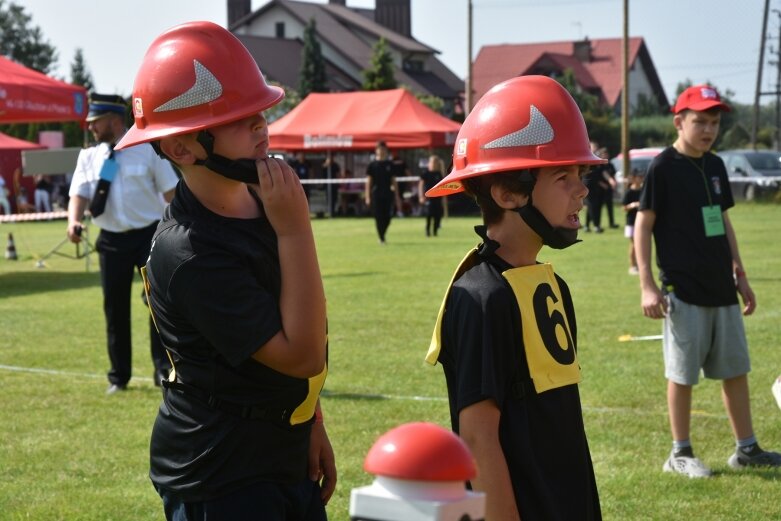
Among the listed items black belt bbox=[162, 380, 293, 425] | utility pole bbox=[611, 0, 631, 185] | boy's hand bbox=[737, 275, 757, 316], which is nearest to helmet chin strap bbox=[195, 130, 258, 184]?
black belt bbox=[162, 380, 293, 425]

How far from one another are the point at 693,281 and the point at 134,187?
13.5ft

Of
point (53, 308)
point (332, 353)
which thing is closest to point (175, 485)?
point (332, 353)

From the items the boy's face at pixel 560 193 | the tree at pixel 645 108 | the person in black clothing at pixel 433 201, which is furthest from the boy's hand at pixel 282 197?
the tree at pixel 645 108

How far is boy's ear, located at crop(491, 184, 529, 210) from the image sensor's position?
3.14 metres

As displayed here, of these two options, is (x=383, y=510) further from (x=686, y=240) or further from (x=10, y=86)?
(x=10, y=86)

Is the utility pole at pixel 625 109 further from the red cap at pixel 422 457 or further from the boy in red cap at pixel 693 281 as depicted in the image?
the red cap at pixel 422 457

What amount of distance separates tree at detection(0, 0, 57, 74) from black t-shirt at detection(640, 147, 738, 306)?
94743 millimetres

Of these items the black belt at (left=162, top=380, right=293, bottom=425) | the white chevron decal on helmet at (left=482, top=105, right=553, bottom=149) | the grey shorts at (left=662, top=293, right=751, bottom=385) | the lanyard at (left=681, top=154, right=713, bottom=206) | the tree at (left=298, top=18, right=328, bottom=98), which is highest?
the tree at (left=298, top=18, right=328, bottom=98)

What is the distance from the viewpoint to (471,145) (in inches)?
125

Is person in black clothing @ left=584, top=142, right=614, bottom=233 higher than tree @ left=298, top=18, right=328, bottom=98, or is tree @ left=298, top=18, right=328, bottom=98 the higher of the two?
tree @ left=298, top=18, right=328, bottom=98

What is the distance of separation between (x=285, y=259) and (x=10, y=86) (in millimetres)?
15840

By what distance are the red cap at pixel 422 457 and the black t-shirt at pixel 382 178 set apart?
76.1 ft

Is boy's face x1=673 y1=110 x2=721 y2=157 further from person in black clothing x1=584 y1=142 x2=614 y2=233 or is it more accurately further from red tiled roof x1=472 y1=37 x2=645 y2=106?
red tiled roof x1=472 y1=37 x2=645 y2=106

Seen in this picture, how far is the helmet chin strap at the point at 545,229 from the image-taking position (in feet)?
10.1
